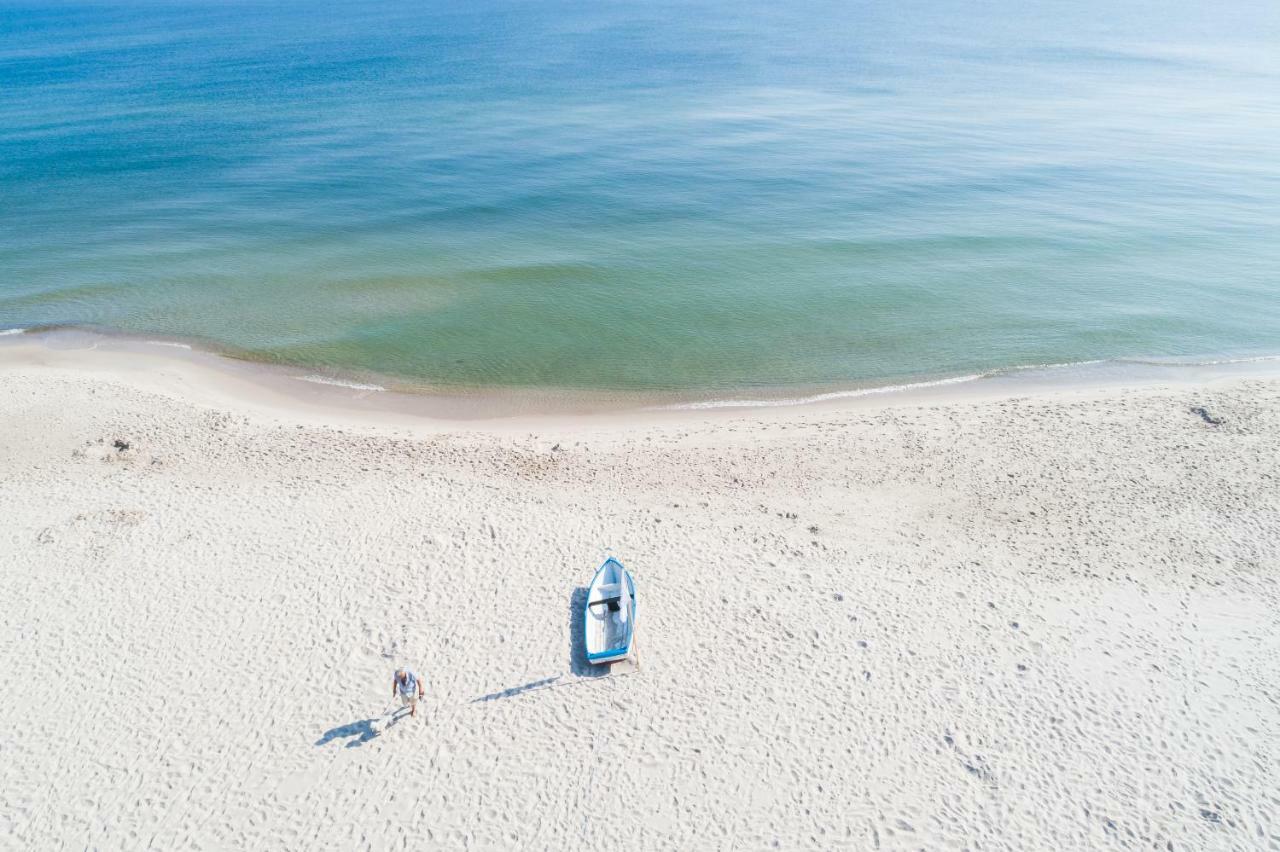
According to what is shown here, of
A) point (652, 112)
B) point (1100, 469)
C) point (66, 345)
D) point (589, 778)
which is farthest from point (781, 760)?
point (652, 112)

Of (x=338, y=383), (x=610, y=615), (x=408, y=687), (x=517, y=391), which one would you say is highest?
(x=338, y=383)

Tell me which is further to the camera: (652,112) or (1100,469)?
(652,112)

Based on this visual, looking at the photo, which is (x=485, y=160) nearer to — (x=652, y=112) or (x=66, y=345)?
(x=652, y=112)

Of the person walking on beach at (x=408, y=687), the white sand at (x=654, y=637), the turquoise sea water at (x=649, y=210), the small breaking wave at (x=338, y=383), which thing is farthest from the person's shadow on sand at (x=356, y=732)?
the small breaking wave at (x=338, y=383)

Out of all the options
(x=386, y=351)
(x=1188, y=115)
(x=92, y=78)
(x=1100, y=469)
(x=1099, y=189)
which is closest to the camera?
(x=1100, y=469)

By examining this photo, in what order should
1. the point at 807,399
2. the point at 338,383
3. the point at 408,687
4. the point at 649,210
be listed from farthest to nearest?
1. the point at 649,210
2. the point at 338,383
3. the point at 807,399
4. the point at 408,687

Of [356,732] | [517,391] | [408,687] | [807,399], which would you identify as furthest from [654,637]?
[517,391]

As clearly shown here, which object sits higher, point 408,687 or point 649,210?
point 649,210

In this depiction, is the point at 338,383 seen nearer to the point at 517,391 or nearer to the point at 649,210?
the point at 517,391
